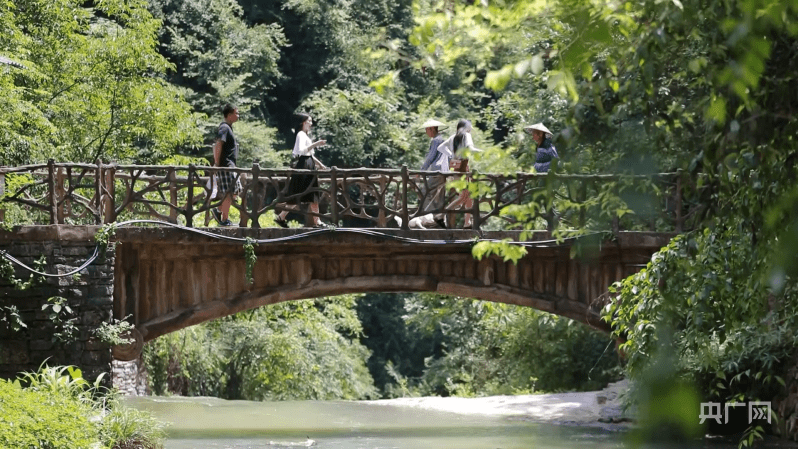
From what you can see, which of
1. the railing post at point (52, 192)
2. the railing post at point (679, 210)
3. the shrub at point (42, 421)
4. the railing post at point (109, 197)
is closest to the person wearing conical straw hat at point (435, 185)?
the railing post at point (679, 210)

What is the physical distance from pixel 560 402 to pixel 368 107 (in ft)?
51.4

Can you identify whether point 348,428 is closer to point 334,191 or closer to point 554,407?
point 554,407

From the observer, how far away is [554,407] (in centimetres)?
1966

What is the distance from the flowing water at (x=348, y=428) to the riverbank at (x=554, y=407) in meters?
0.30

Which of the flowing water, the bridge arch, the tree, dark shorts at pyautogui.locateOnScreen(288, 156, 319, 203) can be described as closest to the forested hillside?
the tree

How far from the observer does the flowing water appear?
1602 cm

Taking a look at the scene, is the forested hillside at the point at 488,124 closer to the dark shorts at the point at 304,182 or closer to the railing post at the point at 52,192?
the dark shorts at the point at 304,182

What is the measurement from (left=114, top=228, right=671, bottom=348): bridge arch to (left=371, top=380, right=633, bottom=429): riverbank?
2.22 m

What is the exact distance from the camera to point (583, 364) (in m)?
25.8

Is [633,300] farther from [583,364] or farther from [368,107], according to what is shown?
[368,107]

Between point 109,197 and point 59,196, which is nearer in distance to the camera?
point 109,197

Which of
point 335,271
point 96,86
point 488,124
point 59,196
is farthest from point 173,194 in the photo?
point 488,124

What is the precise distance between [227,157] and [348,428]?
483 centimetres

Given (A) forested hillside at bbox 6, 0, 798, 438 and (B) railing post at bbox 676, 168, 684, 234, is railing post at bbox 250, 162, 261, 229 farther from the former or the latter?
(B) railing post at bbox 676, 168, 684, 234
